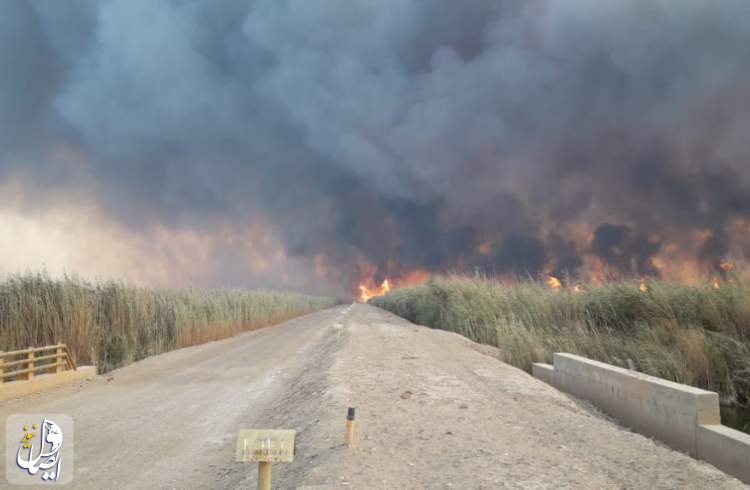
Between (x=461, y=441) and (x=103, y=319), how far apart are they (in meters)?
16.5

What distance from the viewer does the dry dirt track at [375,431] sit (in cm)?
554

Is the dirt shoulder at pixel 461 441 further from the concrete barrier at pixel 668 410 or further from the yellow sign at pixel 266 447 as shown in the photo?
the yellow sign at pixel 266 447

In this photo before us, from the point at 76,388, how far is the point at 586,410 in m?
10.7

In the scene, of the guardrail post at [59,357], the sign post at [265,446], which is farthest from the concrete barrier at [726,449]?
the guardrail post at [59,357]

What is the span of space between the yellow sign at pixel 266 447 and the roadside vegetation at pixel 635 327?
8487 mm

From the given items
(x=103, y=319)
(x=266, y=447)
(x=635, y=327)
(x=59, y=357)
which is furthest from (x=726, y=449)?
(x=103, y=319)

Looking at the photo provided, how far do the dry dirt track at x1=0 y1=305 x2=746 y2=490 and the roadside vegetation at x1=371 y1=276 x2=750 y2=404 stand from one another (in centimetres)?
201

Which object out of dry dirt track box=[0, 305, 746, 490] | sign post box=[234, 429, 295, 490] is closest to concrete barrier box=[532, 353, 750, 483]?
dry dirt track box=[0, 305, 746, 490]

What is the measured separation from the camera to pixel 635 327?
13.0 m

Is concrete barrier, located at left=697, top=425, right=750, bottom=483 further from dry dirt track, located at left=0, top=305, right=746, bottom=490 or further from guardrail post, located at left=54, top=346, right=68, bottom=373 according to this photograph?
guardrail post, located at left=54, top=346, right=68, bottom=373

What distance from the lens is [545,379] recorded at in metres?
12.0

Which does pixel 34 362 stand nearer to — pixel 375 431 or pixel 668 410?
pixel 375 431

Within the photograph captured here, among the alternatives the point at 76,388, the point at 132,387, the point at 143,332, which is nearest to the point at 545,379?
the point at 132,387

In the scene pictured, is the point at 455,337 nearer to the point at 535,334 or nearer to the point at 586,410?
the point at 535,334
